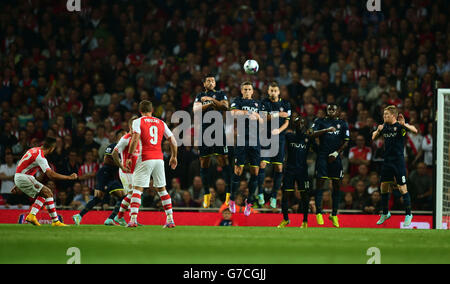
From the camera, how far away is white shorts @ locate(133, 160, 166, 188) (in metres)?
12.0

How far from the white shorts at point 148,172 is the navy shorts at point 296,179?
342 cm

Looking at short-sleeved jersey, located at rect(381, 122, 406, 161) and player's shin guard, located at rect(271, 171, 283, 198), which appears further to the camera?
player's shin guard, located at rect(271, 171, 283, 198)

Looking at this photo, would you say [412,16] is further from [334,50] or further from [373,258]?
[373,258]

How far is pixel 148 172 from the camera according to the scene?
473 inches

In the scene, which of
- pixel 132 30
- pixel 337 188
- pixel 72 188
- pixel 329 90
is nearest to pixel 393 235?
pixel 337 188

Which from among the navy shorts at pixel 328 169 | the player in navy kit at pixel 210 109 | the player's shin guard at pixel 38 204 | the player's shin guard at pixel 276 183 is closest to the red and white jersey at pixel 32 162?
the player's shin guard at pixel 38 204

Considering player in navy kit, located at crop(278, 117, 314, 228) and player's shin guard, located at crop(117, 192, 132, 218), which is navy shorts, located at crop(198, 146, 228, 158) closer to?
player in navy kit, located at crop(278, 117, 314, 228)

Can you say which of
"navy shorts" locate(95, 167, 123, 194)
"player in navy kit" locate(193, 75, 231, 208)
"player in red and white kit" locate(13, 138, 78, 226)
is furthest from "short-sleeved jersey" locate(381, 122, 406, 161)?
"player in red and white kit" locate(13, 138, 78, 226)

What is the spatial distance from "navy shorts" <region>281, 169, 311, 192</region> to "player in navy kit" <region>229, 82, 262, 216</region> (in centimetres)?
72

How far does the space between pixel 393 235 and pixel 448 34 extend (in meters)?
10.8

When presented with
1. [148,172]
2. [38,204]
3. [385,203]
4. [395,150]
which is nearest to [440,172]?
[395,150]

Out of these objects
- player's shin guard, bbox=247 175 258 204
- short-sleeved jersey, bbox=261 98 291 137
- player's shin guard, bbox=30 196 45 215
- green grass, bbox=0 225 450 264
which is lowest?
green grass, bbox=0 225 450 264

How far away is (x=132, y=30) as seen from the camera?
74.8 feet

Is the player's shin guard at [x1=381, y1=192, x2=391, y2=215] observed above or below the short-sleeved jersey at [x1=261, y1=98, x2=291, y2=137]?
below
